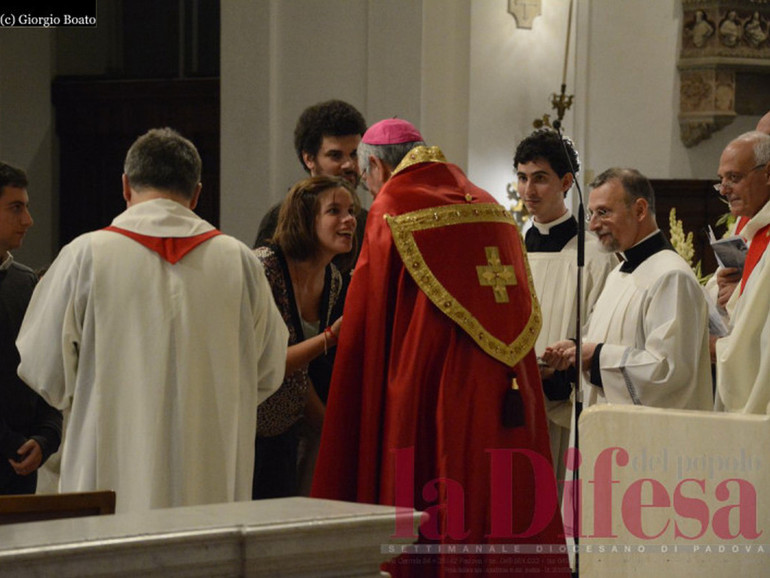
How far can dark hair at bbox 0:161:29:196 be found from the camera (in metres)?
4.65

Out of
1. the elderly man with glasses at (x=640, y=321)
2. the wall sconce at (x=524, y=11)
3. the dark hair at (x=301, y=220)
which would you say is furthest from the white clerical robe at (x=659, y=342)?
the wall sconce at (x=524, y=11)

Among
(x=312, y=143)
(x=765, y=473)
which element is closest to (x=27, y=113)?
(x=312, y=143)

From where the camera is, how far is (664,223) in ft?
36.9

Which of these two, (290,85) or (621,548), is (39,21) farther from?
(621,548)

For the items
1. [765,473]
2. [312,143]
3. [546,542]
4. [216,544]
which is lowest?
[546,542]

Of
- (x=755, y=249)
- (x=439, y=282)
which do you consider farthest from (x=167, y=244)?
(x=755, y=249)

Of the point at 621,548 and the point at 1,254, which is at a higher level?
the point at 1,254

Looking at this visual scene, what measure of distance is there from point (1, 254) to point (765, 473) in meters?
2.72

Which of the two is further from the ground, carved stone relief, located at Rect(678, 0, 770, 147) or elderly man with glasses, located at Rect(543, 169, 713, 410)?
carved stone relief, located at Rect(678, 0, 770, 147)

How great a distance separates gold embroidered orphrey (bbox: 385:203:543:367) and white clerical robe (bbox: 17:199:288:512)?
0.52 metres

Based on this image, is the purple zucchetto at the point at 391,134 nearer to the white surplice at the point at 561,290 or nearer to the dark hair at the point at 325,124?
the dark hair at the point at 325,124

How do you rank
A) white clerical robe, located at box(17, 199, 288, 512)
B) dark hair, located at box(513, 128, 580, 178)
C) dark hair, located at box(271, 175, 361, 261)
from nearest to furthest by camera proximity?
white clerical robe, located at box(17, 199, 288, 512), dark hair, located at box(271, 175, 361, 261), dark hair, located at box(513, 128, 580, 178)

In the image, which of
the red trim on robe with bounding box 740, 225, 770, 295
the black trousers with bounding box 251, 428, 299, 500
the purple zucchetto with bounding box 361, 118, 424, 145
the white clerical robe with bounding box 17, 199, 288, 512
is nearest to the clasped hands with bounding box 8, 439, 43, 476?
the white clerical robe with bounding box 17, 199, 288, 512

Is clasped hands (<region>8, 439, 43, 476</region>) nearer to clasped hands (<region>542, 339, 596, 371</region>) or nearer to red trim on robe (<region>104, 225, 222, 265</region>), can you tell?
red trim on robe (<region>104, 225, 222, 265</region>)
